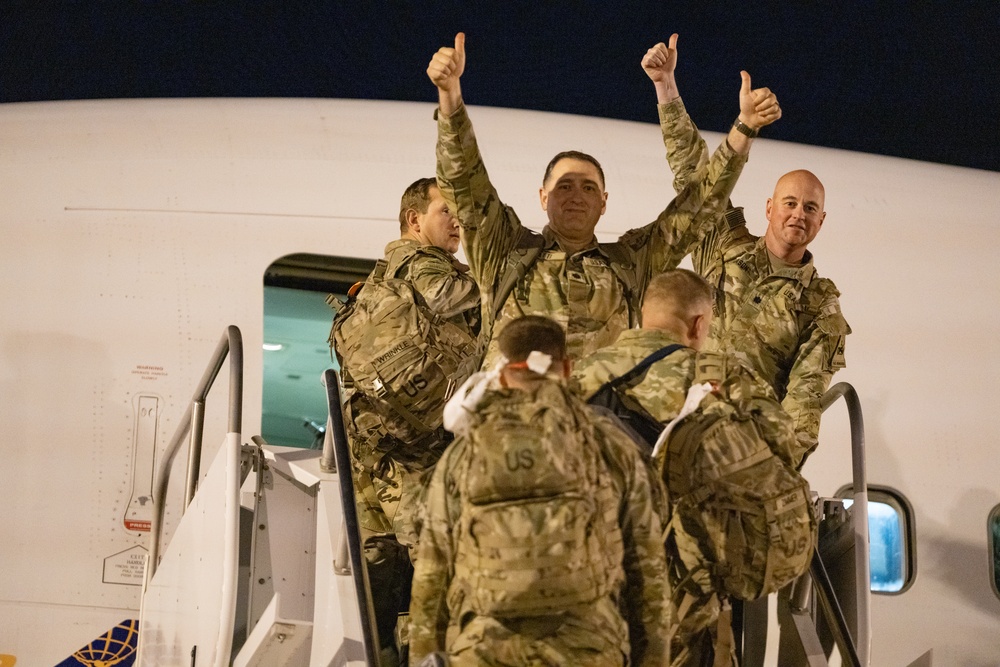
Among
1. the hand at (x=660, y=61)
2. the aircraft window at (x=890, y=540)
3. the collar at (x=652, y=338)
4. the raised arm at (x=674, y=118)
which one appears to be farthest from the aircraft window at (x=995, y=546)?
the collar at (x=652, y=338)

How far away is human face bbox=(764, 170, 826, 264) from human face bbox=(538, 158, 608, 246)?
1.22 metres

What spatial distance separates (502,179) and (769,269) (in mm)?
1908

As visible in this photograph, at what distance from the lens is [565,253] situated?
425cm

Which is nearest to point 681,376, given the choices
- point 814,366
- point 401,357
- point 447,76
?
point 401,357

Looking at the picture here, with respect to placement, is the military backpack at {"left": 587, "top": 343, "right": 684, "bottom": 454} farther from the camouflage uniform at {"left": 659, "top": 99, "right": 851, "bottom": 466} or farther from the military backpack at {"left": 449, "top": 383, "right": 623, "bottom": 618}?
the camouflage uniform at {"left": 659, "top": 99, "right": 851, "bottom": 466}

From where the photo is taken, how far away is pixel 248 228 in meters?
6.04

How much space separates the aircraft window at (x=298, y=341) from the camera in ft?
19.2

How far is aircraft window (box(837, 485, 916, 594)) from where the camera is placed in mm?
5859

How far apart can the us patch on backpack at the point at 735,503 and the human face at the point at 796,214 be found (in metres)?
1.78

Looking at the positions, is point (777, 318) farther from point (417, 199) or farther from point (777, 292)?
point (417, 199)

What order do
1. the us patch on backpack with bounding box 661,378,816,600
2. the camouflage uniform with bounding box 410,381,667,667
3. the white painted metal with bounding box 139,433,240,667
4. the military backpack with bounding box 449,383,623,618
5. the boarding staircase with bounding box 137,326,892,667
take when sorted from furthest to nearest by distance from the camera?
the boarding staircase with bounding box 137,326,892,667 < the white painted metal with bounding box 139,433,240,667 < the us patch on backpack with bounding box 661,378,816,600 < the camouflage uniform with bounding box 410,381,667,667 < the military backpack with bounding box 449,383,623,618

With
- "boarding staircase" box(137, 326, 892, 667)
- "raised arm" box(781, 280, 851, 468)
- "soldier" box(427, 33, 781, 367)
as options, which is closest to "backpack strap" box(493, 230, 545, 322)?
"soldier" box(427, 33, 781, 367)

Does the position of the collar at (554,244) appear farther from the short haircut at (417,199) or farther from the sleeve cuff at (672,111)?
the sleeve cuff at (672,111)

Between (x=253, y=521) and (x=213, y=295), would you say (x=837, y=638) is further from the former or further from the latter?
(x=213, y=295)
